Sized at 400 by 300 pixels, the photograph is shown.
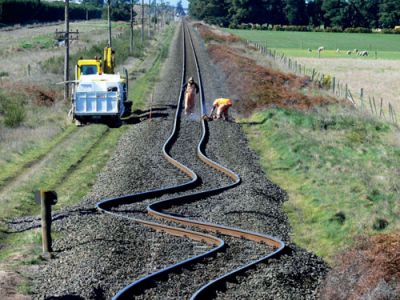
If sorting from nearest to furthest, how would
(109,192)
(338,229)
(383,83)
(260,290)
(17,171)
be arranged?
(260,290)
(338,229)
(109,192)
(17,171)
(383,83)

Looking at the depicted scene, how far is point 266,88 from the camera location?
4084 centimetres

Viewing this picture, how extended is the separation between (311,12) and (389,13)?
1840 cm

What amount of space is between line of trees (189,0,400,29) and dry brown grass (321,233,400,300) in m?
162

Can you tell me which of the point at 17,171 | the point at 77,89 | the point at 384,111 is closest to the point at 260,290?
the point at 17,171

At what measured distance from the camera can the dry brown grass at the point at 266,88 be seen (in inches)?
1412

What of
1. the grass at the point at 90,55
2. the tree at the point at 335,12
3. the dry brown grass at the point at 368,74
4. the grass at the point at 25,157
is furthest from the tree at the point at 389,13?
the grass at the point at 25,157

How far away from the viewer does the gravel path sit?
12.8 meters

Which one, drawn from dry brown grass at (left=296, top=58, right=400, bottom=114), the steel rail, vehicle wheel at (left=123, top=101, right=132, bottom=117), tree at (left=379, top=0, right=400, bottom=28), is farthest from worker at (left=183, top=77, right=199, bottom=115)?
tree at (left=379, top=0, right=400, bottom=28)

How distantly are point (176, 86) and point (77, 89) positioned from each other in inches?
583

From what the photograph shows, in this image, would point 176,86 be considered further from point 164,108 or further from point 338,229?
point 338,229

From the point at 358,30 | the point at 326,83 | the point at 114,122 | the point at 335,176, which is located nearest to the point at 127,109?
the point at 114,122

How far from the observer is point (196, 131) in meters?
28.6

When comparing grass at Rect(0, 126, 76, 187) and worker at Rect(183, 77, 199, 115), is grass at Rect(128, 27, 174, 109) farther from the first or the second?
grass at Rect(0, 126, 76, 187)

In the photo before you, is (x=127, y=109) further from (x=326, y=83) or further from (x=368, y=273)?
(x=368, y=273)
